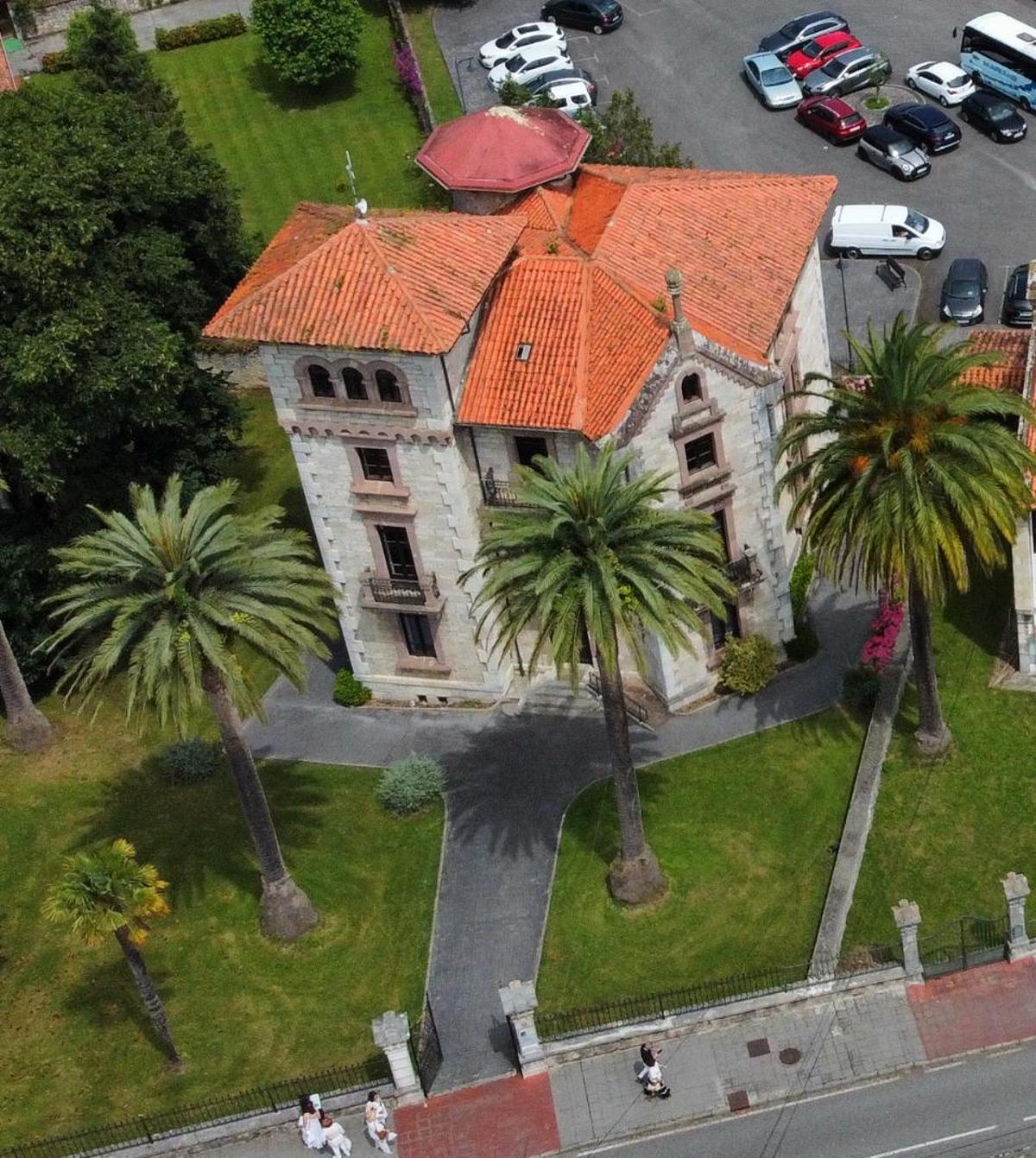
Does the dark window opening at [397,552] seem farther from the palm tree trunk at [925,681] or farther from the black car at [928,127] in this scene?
the black car at [928,127]

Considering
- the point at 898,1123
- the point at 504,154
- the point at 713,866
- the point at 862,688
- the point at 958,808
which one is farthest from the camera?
the point at 504,154

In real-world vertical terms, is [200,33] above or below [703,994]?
above

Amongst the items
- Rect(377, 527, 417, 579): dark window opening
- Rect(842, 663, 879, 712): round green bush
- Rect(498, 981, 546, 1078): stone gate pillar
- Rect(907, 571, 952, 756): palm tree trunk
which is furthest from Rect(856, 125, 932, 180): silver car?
Rect(498, 981, 546, 1078): stone gate pillar

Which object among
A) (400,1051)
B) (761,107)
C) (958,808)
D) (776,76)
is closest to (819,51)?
(776,76)

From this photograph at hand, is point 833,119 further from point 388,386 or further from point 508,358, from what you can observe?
point 388,386

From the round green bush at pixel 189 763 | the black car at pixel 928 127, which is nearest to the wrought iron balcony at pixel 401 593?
the round green bush at pixel 189 763

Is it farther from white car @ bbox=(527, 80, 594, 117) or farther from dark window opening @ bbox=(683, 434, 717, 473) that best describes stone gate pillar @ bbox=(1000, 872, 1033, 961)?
white car @ bbox=(527, 80, 594, 117)

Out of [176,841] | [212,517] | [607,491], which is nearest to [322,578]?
[212,517]
